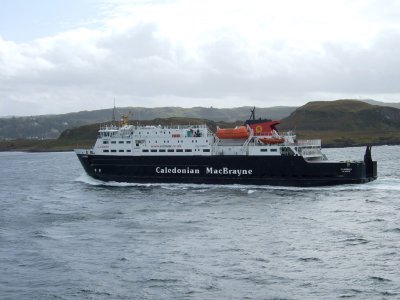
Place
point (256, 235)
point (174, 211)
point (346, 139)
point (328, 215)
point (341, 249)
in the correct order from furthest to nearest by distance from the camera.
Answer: point (346, 139) → point (174, 211) → point (328, 215) → point (256, 235) → point (341, 249)

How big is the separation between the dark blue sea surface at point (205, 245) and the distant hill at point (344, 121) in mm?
116042

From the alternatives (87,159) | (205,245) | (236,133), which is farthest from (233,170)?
(205,245)

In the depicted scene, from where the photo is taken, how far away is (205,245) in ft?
97.6

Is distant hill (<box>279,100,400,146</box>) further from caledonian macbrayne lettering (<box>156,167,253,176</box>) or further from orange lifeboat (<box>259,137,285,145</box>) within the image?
caledonian macbrayne lettering (<box>156,167,253,176</box>)

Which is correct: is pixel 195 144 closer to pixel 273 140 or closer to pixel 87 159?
pixel 273 140

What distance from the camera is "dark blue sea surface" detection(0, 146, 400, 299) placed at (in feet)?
75.3

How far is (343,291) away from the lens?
22.2 m

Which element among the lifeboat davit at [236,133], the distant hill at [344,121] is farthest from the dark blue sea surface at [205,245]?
the distant hill at [344,121]

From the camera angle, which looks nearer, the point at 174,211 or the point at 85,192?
the point at 174,211

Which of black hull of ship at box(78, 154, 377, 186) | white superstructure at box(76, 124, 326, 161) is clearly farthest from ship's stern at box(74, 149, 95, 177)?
white superstructure at box(76, 124, 326, 161)

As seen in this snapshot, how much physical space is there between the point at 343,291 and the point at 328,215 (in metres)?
16.1

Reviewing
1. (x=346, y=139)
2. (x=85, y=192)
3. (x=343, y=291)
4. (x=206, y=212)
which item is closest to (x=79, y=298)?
(x=343, y=291)

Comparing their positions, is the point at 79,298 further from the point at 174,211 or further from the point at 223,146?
the point at 223,146

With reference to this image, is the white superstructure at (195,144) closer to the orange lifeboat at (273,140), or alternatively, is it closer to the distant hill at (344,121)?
the orange lifeboat at (273,140)
